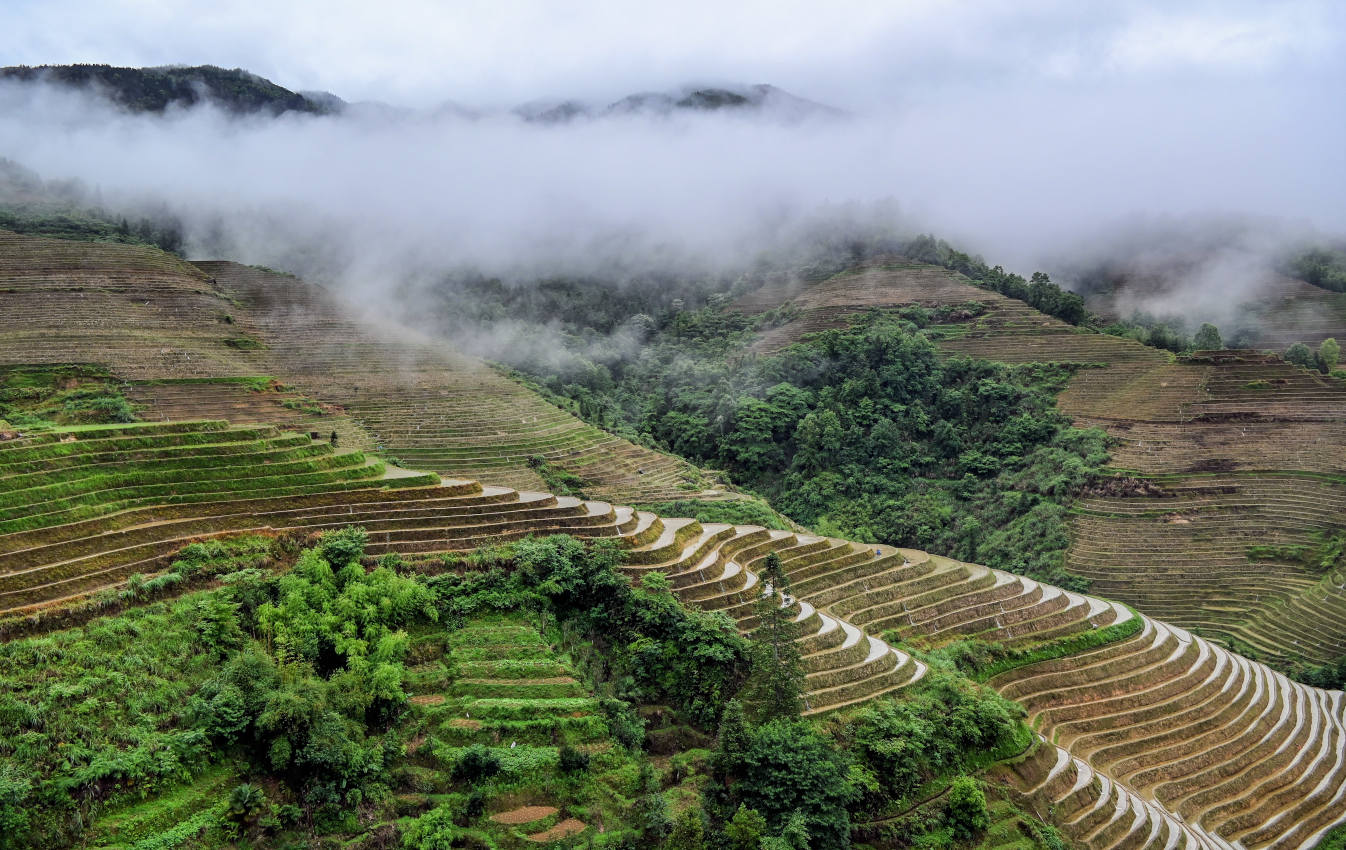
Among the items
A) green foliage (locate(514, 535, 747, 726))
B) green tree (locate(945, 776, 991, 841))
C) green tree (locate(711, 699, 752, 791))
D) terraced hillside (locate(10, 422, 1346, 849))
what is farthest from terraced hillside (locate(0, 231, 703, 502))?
green tree (locate(945, 776, 991, 841))

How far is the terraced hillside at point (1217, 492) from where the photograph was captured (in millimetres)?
31734

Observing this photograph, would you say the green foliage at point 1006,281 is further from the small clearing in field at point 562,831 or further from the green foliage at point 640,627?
the small clearing in field at point 562,831

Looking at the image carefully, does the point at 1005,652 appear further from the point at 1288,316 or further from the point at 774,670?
the point at 1288,316

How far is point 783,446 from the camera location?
48.1 m

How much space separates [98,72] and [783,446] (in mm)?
63240

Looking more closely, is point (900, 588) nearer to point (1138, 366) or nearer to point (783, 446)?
point (783, 446)

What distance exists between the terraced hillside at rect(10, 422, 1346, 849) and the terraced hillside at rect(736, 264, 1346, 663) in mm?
4981

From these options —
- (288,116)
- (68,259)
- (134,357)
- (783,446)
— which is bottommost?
(783,446)

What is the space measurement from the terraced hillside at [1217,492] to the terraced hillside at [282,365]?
19.4 meters

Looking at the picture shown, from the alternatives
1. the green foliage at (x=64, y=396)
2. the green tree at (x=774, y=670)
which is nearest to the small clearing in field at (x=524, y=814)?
the green tree at (x=774, y=670)

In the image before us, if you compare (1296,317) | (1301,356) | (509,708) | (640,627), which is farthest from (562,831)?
(1296,317)

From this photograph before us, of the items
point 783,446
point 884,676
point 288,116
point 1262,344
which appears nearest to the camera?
point 884,676

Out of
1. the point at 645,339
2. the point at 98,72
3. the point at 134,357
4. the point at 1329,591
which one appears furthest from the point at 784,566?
the point at 98,72

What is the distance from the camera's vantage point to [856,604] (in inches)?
966
